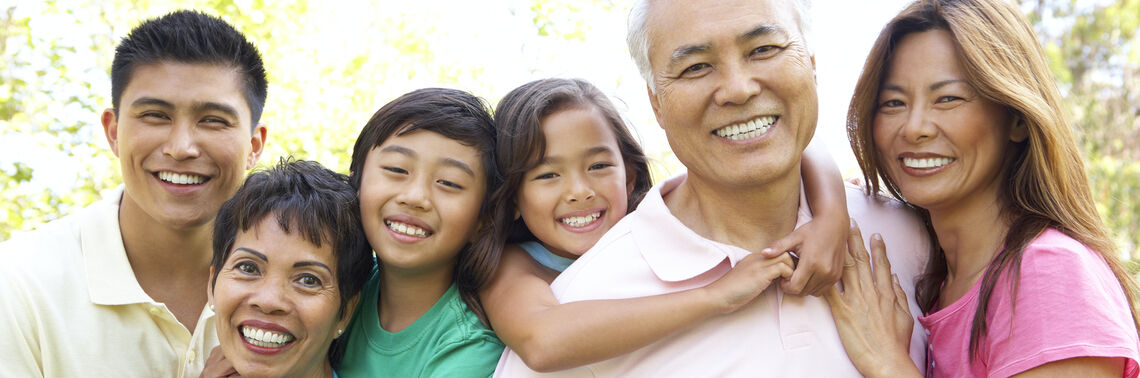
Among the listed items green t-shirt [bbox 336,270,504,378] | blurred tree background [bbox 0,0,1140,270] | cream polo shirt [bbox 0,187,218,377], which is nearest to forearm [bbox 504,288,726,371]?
green t-shirt [bbox 336,270,504,378]

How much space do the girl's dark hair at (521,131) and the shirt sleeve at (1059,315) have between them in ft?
5.00

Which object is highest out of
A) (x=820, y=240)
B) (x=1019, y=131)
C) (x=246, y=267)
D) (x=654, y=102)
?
(x=654, y=102)

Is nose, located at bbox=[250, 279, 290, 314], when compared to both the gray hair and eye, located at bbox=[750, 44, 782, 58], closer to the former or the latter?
the gray hair

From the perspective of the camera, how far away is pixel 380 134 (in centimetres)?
305

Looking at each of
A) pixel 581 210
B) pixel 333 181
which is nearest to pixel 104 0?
pixel 333 181

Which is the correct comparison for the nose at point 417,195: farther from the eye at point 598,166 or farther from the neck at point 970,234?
the neck at point 970,234

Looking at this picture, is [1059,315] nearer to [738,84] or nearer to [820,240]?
[820,240]

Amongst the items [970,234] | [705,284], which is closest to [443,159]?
[705,284]

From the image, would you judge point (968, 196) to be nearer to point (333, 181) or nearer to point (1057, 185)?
point (1057, 185)

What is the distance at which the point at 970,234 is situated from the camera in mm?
2539

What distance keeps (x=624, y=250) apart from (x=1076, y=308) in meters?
1.21

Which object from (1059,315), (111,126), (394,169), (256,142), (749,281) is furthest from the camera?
(256,142)

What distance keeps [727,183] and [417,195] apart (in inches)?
41.3

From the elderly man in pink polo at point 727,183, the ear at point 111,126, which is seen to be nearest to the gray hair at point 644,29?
the elderly man in pink polo at point 727,183
